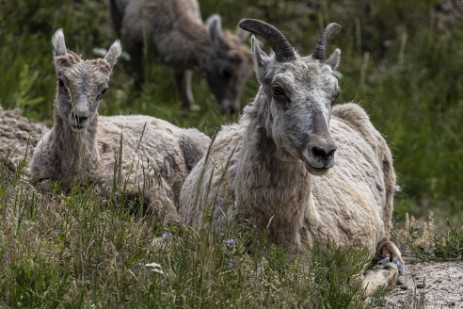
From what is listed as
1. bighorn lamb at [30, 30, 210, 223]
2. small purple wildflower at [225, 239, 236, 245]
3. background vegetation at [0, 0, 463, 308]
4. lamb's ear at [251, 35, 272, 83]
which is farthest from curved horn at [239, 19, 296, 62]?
small purple wildflower at [225, 239, 236, 245]

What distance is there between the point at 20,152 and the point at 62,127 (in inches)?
37.3

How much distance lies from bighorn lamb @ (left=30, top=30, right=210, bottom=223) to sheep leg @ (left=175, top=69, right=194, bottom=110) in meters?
4.57

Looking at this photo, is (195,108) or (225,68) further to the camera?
(225,68)

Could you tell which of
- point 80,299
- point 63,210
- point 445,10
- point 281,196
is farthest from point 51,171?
point 445,10

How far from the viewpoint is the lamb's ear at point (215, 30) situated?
43.3ft

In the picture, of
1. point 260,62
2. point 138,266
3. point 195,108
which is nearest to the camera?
point 138,266

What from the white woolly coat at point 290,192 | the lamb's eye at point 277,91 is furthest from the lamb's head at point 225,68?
the lamb's eye at point 277,91

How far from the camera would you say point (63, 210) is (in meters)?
6.14

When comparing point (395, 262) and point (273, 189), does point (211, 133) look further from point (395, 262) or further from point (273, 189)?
point (273, 189)

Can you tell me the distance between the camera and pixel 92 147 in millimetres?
7805

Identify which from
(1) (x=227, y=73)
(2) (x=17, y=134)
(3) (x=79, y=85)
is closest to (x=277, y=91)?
(3) (x=79, y=85)

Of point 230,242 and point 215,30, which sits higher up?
point 215,30

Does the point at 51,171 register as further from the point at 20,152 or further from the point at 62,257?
the point at 62,257

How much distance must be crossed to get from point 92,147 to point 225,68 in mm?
5603
